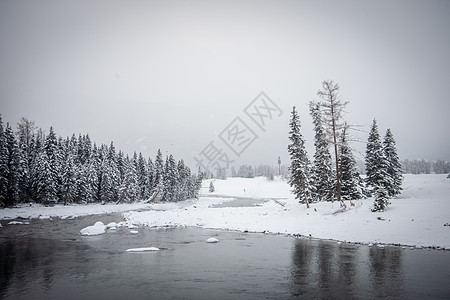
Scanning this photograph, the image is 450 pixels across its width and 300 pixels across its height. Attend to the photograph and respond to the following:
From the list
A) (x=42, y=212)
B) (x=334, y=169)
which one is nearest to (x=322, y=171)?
(x=334, y=169)

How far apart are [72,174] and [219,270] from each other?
56233 millimetres

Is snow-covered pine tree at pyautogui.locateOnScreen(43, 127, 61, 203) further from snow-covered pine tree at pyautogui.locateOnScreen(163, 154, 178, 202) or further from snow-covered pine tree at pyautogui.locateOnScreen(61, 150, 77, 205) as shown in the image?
snow-covered pine tree at pyautogui.locateOnScreen(163, 154, 178, 202)

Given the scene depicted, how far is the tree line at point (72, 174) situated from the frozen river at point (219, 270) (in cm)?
3495

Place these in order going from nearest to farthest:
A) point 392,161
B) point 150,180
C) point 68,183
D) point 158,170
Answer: point 392,161 → point 68,183 → point 158,170 → point 150,180

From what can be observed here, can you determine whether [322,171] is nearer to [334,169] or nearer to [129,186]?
[334,169]

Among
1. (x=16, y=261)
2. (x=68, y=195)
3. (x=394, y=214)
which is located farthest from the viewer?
(x=68, y=195)

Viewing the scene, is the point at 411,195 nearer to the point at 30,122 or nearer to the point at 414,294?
the point at 414,294

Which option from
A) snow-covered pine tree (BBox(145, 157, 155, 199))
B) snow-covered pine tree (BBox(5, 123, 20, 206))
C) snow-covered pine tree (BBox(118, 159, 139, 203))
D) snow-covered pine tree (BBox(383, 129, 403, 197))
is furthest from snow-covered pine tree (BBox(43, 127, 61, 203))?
snow-covered pine tree (BBox(383, 129, 403, 197))

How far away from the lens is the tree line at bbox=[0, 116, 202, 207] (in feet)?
167

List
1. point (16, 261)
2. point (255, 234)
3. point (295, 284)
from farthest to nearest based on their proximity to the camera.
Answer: point (255, 234) < point (16, 261) < point (295, 284)

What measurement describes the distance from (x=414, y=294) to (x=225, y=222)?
84.2 feet

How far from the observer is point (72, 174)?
6006cm

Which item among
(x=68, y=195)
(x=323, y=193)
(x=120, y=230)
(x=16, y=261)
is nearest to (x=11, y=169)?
(x=68, y=195)

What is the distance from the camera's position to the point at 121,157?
86.4 metres
